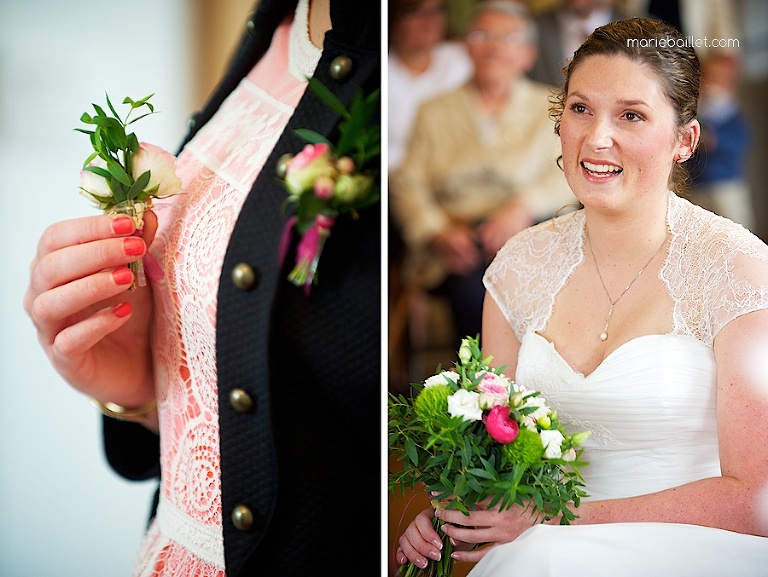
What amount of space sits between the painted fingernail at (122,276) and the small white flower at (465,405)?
612 mm

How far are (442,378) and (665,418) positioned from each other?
1.32 ft

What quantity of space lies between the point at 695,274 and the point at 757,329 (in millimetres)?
135

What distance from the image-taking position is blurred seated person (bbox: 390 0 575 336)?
158 cm

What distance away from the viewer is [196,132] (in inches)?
61.7

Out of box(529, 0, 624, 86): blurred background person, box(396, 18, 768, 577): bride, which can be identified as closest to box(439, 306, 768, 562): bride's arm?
box(396, 18, 768, 577): bride

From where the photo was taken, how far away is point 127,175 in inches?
59.4

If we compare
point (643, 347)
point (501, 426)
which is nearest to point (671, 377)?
point (643, 347)

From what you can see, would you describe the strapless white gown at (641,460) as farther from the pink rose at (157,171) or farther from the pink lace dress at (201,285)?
the pink rose at (157,171)

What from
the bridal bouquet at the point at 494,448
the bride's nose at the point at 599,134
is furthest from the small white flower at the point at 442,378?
the bride's nose at the point at 599,134

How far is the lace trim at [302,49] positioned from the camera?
58.8 inches

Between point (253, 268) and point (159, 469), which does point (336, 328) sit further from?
point (159, 469)

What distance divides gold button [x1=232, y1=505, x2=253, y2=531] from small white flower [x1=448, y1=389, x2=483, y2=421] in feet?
1.29

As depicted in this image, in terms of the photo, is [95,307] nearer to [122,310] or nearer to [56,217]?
[122,310]

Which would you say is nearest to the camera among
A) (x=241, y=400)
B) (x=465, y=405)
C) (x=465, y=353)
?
(x=241, y=400)
